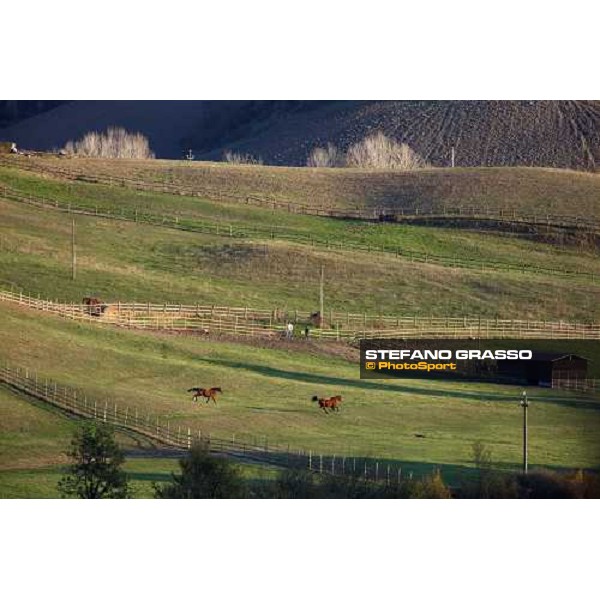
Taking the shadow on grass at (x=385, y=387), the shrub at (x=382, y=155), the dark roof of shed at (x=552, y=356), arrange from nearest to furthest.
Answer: the shadow on grass at (x=385, y=387), the dark roof of shed at (x=552, y=356), the shrub at (x=382, y=155)

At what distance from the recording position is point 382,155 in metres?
102

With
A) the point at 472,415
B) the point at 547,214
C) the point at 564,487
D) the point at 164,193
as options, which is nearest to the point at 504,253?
the point at 547,214

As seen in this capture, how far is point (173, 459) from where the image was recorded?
56.8 m

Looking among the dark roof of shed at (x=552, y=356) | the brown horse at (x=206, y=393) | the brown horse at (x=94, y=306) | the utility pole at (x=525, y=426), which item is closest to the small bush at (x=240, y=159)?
the brown horse at (x=94, y=306)

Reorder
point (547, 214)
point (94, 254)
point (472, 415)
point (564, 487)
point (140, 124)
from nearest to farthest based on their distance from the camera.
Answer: point (564, 487)
point (472, 415)
point (140, 124)
point (94, 254)
point (547, 214)

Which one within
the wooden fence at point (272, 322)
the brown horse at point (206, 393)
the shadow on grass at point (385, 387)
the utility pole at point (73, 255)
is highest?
the utility pole at point (73, 255)

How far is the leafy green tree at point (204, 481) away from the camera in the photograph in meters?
52.8

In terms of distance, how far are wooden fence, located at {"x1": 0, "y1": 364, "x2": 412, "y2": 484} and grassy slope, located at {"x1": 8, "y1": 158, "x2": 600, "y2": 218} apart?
2560cm

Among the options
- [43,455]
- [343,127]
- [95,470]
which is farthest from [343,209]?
[95,470]

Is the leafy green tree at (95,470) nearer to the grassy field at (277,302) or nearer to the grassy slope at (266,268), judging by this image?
the grassy field at (277,302)

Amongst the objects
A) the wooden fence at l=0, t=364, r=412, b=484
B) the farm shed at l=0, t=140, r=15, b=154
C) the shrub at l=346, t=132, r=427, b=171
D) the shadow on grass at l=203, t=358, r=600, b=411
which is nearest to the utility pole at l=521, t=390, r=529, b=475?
the shadow on grass at l=203, t=358, r=600, b=411

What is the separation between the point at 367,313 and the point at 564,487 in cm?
1947

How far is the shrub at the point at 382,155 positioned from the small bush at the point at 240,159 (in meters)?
4.94
